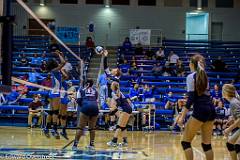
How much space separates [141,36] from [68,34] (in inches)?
187

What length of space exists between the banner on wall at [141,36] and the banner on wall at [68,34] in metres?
3.60

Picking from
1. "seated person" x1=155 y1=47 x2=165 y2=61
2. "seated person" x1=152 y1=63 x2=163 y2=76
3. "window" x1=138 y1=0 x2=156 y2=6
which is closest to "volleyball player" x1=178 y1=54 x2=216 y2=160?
"seated person" x1=152 y1=63 x2=163 y2=76

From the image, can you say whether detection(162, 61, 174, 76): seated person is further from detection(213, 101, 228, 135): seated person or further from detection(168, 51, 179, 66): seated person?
detection(213, 101, 228, 135): seated person

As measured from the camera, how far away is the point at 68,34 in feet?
103

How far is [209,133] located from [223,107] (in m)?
13.1

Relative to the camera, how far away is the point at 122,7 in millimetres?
34406

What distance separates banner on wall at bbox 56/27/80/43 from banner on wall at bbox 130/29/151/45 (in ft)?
11.8

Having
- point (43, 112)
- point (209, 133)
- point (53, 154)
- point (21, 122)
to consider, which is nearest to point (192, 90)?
point (209, 133)

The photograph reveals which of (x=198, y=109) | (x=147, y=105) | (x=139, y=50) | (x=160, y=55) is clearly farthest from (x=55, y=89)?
(x=139, y=50)

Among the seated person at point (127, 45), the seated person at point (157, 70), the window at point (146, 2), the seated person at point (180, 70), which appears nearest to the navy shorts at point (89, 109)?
the seated person at point (157, 70)

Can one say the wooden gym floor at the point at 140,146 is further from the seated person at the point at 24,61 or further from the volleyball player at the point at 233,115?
the seated person at the point at 24,61

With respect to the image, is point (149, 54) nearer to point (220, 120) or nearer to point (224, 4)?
point (220, 120)

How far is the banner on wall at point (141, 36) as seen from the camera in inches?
1185

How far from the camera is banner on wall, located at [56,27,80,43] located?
31.0 meters
